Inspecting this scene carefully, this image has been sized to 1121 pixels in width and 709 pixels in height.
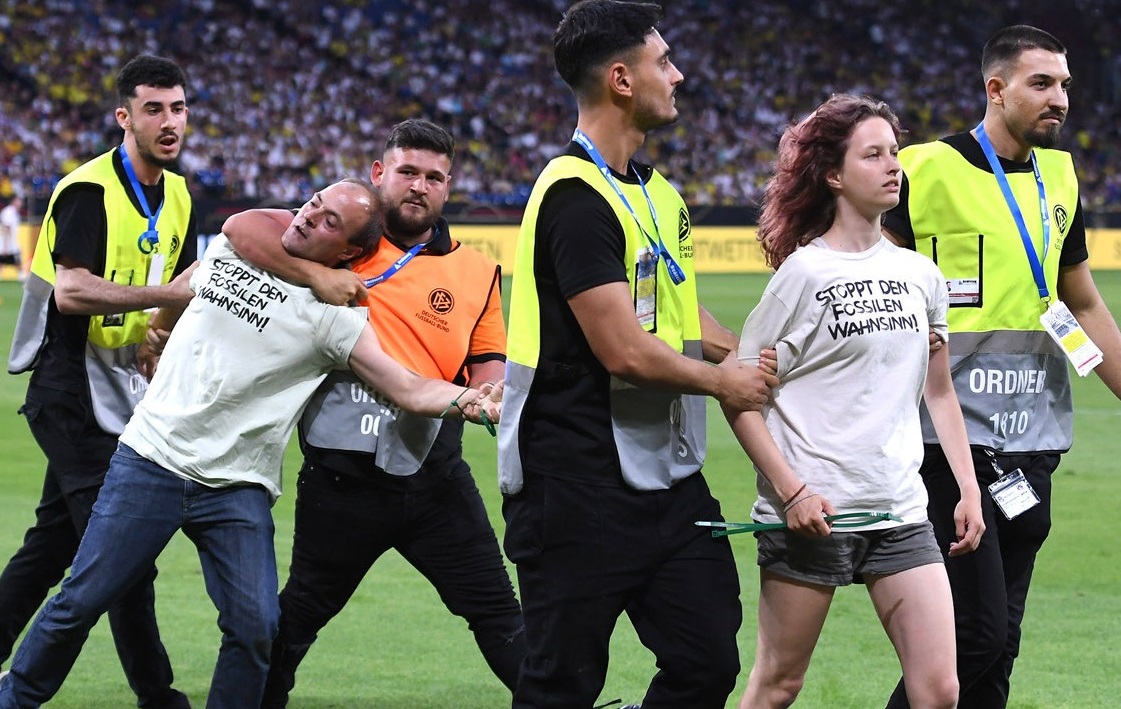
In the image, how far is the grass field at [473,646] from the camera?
6039 millimetres

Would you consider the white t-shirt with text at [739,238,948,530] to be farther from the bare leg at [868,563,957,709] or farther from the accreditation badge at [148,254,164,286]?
the accreditation badge at [148,254,164,286]

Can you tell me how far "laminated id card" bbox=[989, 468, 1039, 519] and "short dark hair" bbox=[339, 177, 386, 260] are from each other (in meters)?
2.14

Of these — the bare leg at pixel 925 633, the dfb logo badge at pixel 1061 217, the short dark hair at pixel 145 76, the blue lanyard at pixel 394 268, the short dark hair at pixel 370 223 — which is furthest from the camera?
the short dark hair at pixel 145 76

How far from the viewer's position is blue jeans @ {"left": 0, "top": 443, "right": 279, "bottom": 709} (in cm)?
471

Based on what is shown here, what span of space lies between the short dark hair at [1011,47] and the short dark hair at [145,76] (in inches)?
122

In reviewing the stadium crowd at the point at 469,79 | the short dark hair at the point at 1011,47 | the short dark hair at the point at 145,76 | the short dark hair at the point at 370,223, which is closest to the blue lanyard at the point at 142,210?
the short dark hair at the point at 145,76

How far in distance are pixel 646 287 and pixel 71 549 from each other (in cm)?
314

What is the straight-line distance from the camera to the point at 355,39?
43.1m

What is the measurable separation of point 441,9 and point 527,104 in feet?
16.0

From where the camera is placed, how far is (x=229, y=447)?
478 centimetres

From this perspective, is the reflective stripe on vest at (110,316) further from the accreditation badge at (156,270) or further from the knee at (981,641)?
the knee at (981,641)

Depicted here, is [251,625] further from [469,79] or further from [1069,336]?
[469,79]

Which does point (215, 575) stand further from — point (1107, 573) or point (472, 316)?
point (1107, 573)

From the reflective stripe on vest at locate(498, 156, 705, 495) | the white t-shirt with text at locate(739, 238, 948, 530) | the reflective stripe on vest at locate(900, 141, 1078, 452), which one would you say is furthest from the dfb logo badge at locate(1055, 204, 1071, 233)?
the reflective stripe on vest at locate(498, 156, 705, 495)
